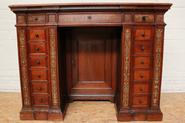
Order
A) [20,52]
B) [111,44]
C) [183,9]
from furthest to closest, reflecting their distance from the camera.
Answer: [183,9] → [111,44] → [20,52]

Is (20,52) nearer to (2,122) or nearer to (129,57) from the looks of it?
(2,122)

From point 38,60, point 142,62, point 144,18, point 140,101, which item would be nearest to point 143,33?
point 144,18

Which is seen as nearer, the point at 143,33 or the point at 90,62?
the point at 143,33

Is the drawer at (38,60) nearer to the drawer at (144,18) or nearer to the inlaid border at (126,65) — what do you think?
the inlaid border at (126,65)

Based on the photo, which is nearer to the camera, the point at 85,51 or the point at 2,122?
the point at 2,122

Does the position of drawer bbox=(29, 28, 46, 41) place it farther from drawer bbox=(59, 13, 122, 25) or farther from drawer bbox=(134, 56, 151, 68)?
drawer bbox=(134, 56, 151, 68)

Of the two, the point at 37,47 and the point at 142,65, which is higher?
the point at 37,47

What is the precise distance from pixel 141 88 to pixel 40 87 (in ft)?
3.31

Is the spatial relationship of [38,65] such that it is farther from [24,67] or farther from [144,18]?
[144,18]

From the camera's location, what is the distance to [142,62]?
2066 millimetres

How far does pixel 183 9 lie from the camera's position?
8.98ft

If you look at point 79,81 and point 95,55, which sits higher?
point 95,55

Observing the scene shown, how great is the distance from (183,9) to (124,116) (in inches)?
62.9

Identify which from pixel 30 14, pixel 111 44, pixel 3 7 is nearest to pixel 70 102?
pixel 111 44
